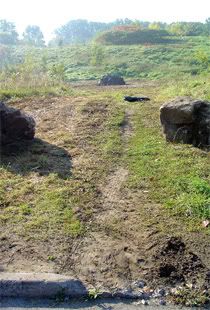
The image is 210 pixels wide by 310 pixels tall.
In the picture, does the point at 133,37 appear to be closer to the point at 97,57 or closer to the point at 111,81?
the point at 97,57

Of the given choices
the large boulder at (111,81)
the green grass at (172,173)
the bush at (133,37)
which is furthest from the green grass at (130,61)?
the green grass at (172,173)

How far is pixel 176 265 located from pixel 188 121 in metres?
4.02

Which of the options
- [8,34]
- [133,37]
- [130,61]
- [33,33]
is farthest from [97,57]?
[33,33]

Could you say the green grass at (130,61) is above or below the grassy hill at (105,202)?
below

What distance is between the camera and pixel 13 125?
24.5 feet

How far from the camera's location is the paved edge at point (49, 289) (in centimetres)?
390

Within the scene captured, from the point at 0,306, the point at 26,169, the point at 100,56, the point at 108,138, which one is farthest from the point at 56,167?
the point at 100,56

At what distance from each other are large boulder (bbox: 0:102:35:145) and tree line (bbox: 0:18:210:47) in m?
62.0

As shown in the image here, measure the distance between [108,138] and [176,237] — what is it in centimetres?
404

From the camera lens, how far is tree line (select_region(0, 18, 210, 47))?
75.0 m

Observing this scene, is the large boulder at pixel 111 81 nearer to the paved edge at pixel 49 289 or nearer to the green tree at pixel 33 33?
the paved edge at pixel 49 289

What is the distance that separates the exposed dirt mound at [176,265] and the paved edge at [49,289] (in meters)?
0.34

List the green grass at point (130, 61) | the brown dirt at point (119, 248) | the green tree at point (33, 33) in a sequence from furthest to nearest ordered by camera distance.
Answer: the green tree at point (33, 33) < the green grass at point (130, 61) < the brown dirt at point (119, 248)

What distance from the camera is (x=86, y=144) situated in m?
8.06
